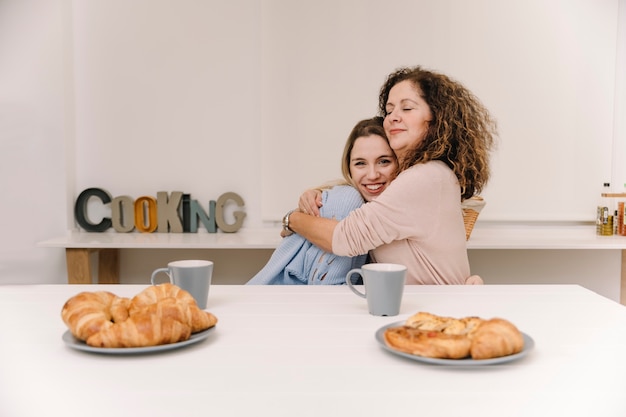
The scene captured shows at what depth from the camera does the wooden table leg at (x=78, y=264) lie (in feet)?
8.44

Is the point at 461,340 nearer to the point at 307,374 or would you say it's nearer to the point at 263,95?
the point at 307,374

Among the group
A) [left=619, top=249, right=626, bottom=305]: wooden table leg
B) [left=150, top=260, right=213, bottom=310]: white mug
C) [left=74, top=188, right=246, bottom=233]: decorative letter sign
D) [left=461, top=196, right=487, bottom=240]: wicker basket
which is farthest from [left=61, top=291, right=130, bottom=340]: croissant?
[left=619, top=249, right=626, bottom=305]: wooden table leg

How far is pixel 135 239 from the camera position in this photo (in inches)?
103

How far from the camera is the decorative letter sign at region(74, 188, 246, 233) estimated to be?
2850 mm

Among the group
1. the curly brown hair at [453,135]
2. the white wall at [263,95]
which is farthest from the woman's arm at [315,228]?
the white wall at [263,95]

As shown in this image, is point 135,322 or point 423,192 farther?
point 423,192

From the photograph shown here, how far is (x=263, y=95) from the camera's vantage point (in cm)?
287

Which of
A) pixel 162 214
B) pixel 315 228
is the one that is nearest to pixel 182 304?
pixel 315 228

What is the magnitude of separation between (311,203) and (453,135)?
438mm

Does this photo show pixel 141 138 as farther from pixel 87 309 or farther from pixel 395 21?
pixel 87 309

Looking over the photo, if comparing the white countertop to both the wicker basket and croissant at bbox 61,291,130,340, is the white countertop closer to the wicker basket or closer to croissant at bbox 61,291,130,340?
the wicker basket

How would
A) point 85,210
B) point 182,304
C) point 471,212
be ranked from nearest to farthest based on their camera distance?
point 182,304 < point 471,212 < point 85,210

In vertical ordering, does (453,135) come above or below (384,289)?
above

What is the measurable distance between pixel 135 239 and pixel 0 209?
0.78 meters
